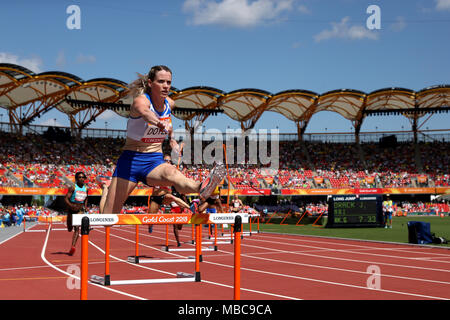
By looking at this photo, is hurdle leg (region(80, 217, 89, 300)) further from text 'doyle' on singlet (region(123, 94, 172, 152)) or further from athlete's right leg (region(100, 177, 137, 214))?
text 'doyle' on singlet (region(123, 94, 172, 152))

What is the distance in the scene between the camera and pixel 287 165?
186ft

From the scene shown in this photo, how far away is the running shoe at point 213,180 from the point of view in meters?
5.41

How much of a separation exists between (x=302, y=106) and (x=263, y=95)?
21.7ft

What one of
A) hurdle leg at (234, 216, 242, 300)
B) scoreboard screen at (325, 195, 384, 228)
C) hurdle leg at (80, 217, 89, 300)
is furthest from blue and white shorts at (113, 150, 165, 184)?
scoreboard screen at (325, 195, 384, 228)

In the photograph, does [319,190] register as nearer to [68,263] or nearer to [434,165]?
[434,165]

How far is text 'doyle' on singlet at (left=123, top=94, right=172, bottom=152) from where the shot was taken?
5871 millimetres

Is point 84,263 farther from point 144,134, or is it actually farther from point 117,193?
point 144,134

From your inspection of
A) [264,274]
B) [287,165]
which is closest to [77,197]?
[264,274]

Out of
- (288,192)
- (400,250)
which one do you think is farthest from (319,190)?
(400,250)

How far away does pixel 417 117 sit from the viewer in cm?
5803

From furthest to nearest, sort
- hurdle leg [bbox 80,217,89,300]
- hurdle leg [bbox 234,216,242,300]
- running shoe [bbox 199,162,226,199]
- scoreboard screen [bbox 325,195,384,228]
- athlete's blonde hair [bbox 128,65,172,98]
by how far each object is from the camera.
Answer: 1. scoreboard screen [bbox 325,195,384,228]
2. athlete's blonde hair [bbox 128,65,172,98]
3. hurdle leg [bbox 234,216,242,300]
4. running shoe [bbox 199,162,226,199]
5. hurdle leg [bbox 80,217,89,300]

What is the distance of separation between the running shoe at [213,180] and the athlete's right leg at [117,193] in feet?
3.16

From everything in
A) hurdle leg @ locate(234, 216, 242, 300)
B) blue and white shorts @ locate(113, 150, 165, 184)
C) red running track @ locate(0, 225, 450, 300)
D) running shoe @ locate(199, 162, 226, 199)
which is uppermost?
blue and white shorts @ locate(113, 150, 165, 184)

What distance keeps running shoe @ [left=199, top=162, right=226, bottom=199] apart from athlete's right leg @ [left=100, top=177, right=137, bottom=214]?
96 cm
